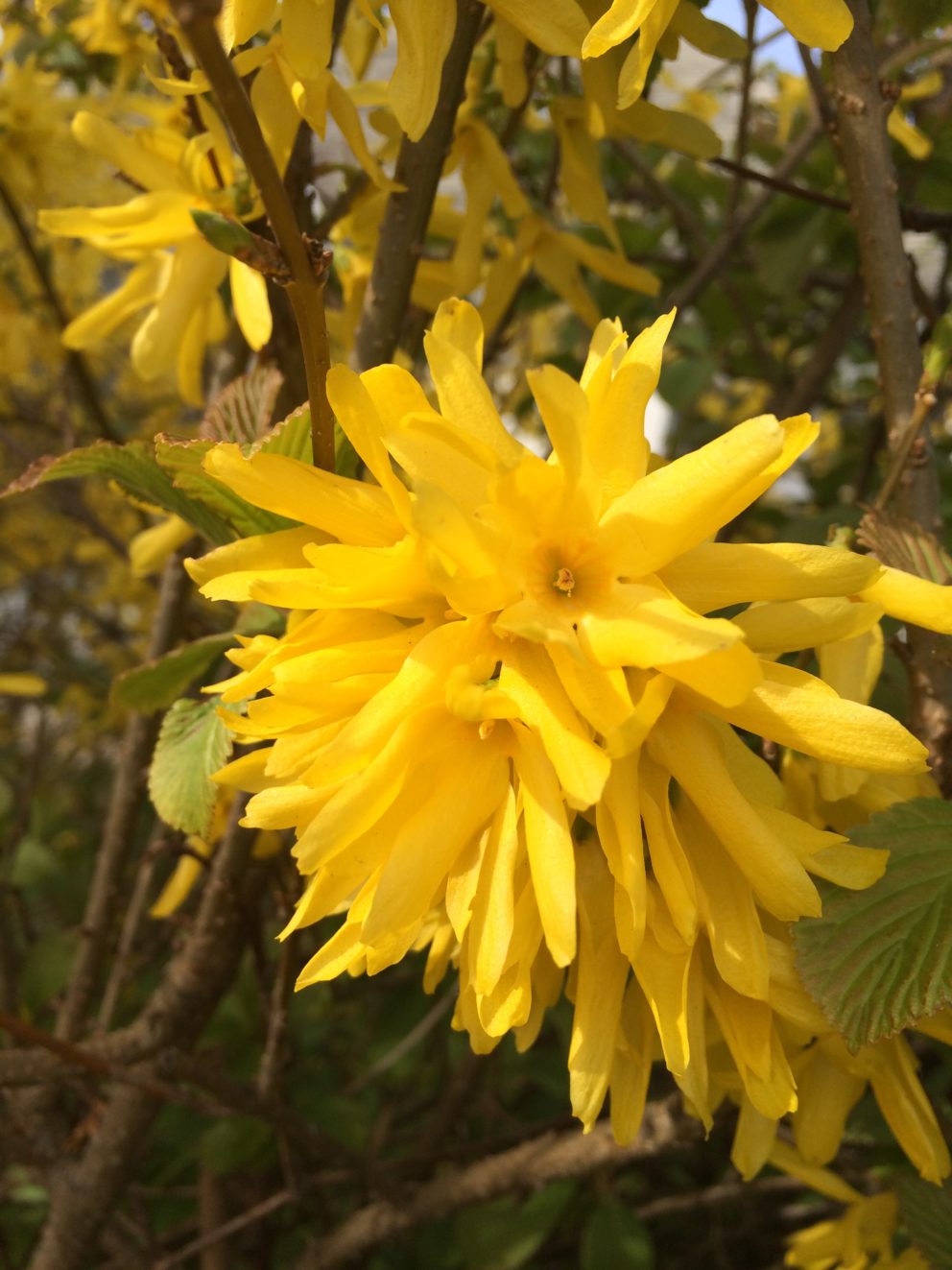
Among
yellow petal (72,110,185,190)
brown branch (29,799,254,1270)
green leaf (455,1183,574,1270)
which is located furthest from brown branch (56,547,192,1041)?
green leaf (455,1183,574,1270)

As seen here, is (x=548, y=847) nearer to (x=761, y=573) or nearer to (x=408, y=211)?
(x=761, y=573)

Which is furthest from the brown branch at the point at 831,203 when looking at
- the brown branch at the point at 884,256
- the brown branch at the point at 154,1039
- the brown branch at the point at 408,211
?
the brown branch at the point at 154,1039

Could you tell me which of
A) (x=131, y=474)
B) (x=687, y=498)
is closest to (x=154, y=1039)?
(x=131, y=474)

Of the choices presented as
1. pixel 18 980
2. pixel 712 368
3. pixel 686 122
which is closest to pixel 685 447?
pixel 712 368

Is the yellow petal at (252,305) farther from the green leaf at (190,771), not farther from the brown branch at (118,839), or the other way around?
the brown branch at (118,839)

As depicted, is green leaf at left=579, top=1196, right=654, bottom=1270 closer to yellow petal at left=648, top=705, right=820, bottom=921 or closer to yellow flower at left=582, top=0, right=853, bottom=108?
yellow petal at left=648, top=705, right=820, bottom=921

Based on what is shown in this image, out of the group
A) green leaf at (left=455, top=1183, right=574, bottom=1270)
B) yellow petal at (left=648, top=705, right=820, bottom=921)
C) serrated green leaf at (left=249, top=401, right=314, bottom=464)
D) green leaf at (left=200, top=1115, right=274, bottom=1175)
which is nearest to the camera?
yellow petal at (left=648, top=705, right=820, bottom=921)
